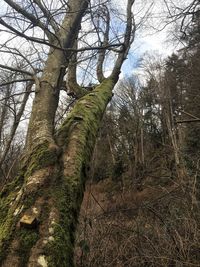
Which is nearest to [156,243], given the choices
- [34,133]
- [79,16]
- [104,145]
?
[34,133]

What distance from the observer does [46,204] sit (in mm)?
1670

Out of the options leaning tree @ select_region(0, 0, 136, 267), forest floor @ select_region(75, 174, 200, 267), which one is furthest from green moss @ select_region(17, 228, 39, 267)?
forest floor @ select_region(75, 174, 200, 267)

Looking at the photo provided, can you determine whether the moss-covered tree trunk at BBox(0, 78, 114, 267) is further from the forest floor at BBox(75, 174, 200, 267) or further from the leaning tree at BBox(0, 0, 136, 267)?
the forest floor at BBox(75, 174, 200, 267)

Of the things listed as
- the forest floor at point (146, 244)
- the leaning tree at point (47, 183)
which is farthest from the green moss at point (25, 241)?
the forest floor at point (146, 244)

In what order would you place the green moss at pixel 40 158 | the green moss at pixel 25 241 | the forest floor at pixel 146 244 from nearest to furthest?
the green moss at pixel 25 241 → the green moss at pixel 40 158 → the forest floor at pixel 146 244

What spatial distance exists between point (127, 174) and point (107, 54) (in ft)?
50.3

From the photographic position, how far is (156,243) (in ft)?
11.8

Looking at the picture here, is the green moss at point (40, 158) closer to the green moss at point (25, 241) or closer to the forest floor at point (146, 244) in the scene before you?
the green moss at point (25, 241)

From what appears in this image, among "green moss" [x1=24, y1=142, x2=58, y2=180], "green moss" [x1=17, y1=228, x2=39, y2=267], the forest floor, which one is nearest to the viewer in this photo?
"green moss" [x1=17, y1=228, x2=39, y2=267]

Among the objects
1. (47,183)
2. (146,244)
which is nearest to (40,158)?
(47,183)

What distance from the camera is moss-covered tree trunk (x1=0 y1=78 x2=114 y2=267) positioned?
55.7 inches

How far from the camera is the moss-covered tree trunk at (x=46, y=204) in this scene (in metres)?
1.42

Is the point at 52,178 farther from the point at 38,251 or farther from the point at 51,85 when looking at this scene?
the point at 51,85

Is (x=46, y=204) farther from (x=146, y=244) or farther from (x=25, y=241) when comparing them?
(x=146, y=244)
